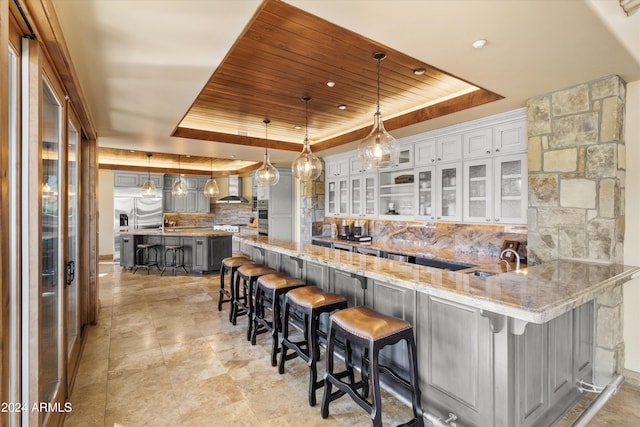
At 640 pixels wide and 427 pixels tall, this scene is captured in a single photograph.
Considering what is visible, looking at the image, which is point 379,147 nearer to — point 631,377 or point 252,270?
point 252,270

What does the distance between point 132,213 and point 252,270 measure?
654 centimetres

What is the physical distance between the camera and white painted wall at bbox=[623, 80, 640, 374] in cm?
268

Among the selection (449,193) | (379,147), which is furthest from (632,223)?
(379,147)

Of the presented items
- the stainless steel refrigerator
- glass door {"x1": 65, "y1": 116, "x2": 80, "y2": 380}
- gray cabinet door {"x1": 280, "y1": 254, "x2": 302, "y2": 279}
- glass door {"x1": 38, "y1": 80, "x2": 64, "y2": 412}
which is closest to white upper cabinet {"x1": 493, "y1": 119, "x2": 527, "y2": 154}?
gray cabinet door {"x1": 280, "y1": 254, "x2": 302, "y2": 279}

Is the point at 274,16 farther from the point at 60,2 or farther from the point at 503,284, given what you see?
the point at 503,284

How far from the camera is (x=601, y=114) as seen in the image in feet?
8.58

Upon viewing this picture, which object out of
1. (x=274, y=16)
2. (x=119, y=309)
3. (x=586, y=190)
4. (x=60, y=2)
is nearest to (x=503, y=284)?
(x=586, y=190)

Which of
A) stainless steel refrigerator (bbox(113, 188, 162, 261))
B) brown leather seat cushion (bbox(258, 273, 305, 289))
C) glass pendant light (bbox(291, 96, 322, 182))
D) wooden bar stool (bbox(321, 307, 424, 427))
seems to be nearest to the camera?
wooden bar stool (bbox(321, 307, 424, 427))

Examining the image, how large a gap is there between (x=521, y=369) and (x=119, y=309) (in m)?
5.00

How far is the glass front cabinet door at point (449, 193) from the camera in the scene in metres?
4.04

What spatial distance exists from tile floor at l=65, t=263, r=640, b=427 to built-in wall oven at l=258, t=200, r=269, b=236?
10.5 feet

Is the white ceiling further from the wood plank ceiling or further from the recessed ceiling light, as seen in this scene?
the wood plank ceiling

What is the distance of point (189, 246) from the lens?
23.6ft

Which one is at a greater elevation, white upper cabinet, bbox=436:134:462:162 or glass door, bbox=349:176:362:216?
white upper cabinet, bbox=436:134:462:162
